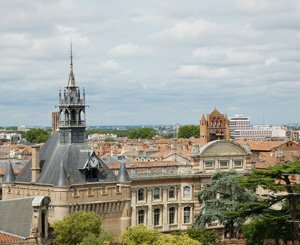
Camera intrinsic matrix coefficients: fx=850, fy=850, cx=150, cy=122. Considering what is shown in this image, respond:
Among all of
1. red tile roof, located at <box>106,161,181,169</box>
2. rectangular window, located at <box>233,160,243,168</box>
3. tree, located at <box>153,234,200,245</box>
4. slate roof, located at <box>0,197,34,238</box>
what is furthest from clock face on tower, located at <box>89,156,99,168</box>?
rectangular window, located at <box>233,160,243,168</box>

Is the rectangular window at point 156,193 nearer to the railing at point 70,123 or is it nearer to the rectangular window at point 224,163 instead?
the rectangular window at point 224,163

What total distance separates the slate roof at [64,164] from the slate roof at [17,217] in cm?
1423

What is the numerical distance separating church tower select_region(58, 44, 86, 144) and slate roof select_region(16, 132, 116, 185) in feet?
2.54

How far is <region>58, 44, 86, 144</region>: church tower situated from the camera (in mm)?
78812

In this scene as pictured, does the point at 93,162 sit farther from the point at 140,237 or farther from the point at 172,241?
the point at 172,241

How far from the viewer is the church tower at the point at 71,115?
7881cm

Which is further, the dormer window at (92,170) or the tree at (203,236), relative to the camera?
the tree at (203,236)

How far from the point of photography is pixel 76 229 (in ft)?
203

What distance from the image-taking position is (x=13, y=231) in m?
57.9

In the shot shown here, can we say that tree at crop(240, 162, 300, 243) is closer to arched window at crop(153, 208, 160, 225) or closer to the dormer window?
the dormer window

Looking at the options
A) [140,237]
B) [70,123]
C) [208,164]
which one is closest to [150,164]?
[208,164]

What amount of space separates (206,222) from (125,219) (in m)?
13.0

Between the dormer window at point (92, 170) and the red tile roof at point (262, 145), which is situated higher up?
the red tile roof at point (262, 145)

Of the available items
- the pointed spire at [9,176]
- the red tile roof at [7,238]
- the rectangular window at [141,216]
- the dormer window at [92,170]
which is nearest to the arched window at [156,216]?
the rectangular window at [141,216]
